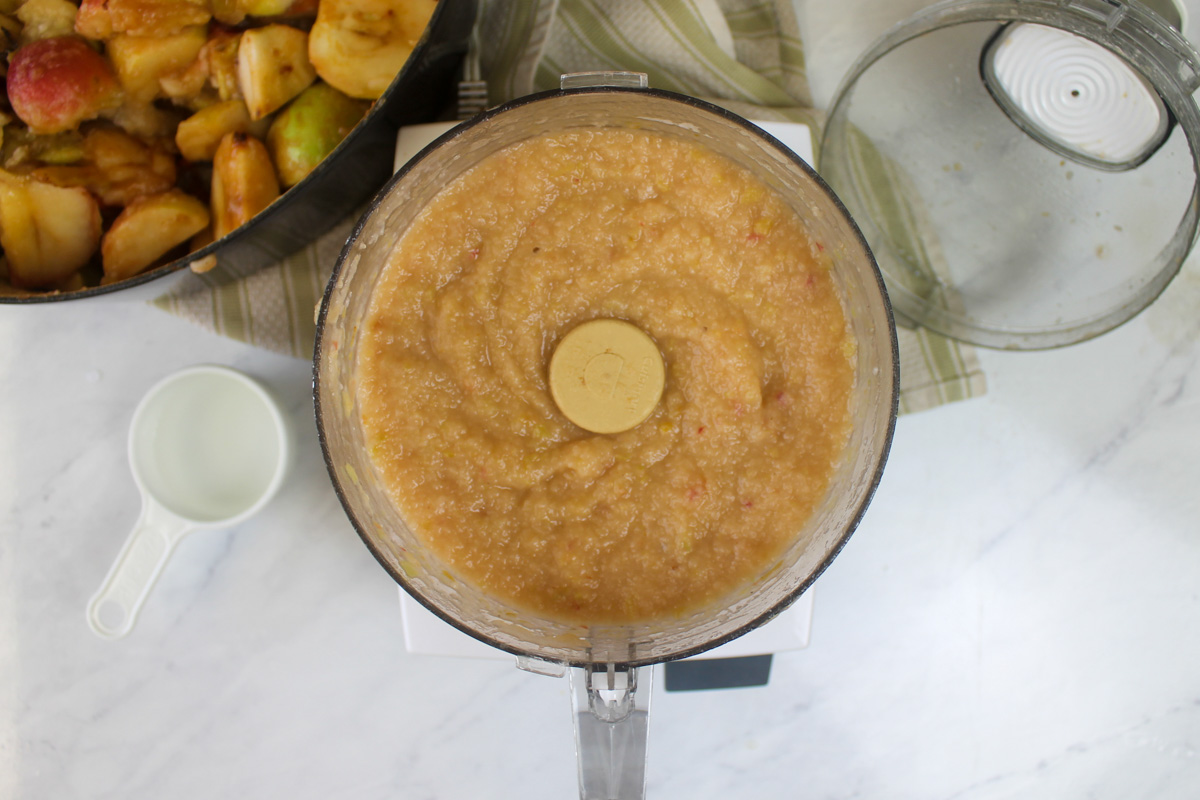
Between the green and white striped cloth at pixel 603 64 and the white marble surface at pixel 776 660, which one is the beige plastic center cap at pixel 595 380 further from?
the white marble surface at pixel 776 660

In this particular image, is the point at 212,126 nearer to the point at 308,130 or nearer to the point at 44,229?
the point at 308,130

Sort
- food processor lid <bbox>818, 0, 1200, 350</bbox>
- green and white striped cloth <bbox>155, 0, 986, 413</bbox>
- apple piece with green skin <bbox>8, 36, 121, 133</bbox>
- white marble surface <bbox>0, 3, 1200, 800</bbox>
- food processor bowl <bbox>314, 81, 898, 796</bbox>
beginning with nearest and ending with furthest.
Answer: food processor bowl <bbox>314, 81, 898, 796</bbox> < apple piece with green skin <bbox>8, 36, 121, 133</bbox> < food processor lid <bbox>818, 0, 1200, 350</bbox> < green and white striped cloth <bbox>155, 0, 986, 413</bbox> < white marble surface <bbox>0, 3, 1200, 800</bbox>

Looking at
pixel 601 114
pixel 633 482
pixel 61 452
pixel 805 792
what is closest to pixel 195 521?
pixel 61 452

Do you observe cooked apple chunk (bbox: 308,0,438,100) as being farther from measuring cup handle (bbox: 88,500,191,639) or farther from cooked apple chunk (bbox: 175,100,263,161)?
measuring cup handle (bbox: 88,500,191,639)

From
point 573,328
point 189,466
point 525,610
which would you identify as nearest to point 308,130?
point 573,328

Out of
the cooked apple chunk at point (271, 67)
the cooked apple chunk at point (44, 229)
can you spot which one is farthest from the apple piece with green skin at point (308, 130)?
the cooked apple chunk at point (44, 229)

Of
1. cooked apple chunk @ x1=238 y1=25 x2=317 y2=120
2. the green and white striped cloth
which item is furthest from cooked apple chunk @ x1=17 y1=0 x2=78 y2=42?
the green and white striped cloth
